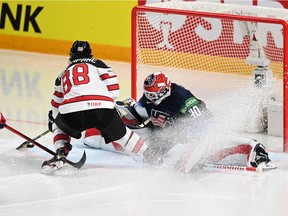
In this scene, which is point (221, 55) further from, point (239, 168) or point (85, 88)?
point (85, 88)

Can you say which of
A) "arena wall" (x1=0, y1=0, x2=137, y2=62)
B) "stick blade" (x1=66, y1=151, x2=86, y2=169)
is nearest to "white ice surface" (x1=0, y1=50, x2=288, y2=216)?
"stick blade" (x1=66, y1=151, x2=86, y2=169)

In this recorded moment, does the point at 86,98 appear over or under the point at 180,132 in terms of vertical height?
over

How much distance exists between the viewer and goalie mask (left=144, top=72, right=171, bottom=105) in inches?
282

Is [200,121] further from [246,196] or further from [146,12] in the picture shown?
[146,12]

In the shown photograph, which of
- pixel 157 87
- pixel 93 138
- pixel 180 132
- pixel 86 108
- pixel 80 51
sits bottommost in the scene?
pixel 93 138

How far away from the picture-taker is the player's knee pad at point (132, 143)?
700cm

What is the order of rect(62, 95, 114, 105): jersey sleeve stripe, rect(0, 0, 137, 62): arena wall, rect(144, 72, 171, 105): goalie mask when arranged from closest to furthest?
rect(62, 95, 114, 105): jersey sleeve stripe < rect(144, 72, 171, 105): goalie mask < rect(0, 0, 137, 62): arena wall

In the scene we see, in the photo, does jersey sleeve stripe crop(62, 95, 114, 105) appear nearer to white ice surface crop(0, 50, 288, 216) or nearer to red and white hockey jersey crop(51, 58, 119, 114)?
red and white hockey jersey crop(51, 58, 119, 114)

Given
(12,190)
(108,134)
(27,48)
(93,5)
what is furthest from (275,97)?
(27,48)

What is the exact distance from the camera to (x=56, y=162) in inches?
272

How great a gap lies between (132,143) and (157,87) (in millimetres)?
456

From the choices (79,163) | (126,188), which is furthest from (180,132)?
(126,188)

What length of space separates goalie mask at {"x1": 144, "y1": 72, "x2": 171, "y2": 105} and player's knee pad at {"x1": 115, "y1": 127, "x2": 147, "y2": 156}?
344mm

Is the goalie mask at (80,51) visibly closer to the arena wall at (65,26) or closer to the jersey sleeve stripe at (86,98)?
the jersey sleeve stripe at (86,98)
